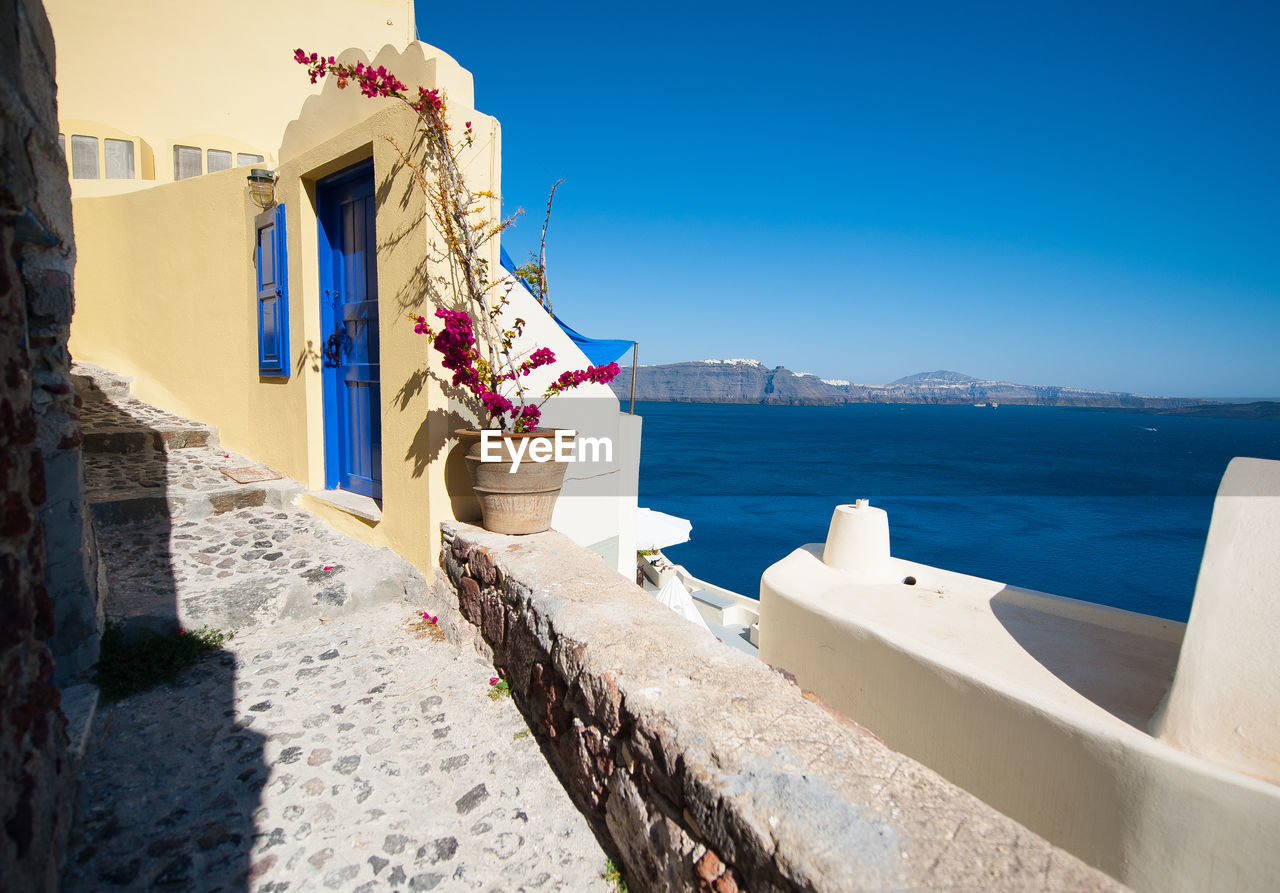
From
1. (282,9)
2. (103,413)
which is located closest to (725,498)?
(282,9)

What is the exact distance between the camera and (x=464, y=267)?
358 cm

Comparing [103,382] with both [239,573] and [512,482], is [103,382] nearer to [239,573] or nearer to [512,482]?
[239,573]

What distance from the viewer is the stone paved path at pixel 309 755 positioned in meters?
1.94

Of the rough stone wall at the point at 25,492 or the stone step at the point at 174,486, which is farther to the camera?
the stone step at the point at 174,486

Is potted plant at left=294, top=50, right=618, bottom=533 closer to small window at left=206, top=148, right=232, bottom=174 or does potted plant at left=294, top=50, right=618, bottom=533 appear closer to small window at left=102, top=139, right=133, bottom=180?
small window at left=102, top=139, right=133, bottom=180

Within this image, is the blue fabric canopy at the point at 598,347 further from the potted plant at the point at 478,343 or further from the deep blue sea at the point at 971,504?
the deep blue sea at the point at 971,504

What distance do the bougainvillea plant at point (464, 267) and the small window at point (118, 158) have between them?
8696mm

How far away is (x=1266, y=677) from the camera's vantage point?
269 cm

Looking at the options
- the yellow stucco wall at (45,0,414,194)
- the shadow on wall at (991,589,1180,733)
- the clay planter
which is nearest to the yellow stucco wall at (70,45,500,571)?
the clay planter

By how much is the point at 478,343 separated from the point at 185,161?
34.1ft

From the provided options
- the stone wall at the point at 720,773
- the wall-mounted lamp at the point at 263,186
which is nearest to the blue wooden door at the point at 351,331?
the wall-mounted lamp at the point at 263,186

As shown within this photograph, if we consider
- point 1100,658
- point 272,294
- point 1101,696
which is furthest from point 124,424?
point 1100,658

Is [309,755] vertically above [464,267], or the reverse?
[464,267]

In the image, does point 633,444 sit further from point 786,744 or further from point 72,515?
point 786,744
